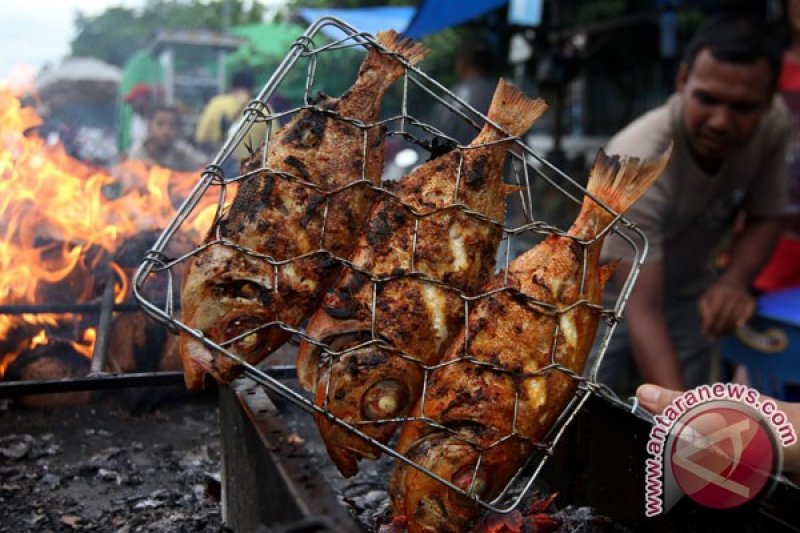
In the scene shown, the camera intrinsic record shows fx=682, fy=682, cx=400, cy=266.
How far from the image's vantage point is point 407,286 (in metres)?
1.87

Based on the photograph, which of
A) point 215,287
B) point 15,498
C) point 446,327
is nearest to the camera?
point 215,287

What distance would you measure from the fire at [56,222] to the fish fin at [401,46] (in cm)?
188

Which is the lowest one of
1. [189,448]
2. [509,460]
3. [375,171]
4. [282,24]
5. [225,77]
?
[189,448]

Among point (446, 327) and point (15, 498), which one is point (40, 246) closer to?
point (15, 498)

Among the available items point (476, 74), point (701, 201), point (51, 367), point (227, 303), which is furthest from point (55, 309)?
point (476, 74)

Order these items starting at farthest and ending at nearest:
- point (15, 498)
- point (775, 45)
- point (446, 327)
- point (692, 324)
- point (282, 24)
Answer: point (282, 24) < point (692, 324) < point (775, 45) < point (15, 498) < point (446, 327)

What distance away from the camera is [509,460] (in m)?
1.82

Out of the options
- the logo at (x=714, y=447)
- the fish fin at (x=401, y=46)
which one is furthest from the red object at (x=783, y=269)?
the fish fin at (x=401, y=46)

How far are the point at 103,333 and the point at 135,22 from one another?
6129 centimetres

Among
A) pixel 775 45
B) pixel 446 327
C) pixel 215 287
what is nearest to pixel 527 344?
pixel 446 327

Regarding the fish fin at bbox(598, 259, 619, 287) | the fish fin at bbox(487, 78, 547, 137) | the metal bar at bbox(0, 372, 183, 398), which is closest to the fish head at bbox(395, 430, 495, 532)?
the fish fin at bbox(598, 259, 619, 287)

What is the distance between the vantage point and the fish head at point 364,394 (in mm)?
1765

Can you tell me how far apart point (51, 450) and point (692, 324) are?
4.14 meters

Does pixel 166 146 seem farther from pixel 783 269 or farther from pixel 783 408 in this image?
pixel 783 408
